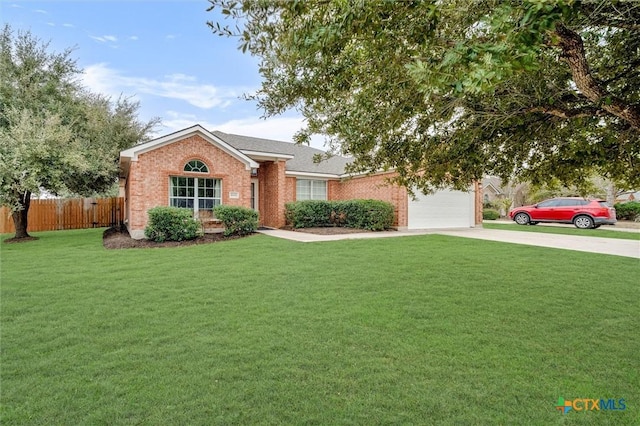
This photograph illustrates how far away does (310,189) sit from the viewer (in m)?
19.0

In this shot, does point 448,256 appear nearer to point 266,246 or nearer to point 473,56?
point 266,246

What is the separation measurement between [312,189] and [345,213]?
3.10 metres

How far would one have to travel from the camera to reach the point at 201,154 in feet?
45.7

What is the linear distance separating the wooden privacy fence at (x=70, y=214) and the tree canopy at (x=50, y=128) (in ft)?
14.4

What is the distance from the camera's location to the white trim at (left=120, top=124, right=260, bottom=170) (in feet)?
41.1

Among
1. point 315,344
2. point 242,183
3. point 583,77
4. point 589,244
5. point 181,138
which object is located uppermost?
point 181,138

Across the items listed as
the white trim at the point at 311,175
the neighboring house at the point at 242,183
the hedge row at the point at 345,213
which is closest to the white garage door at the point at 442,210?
the neighboring house at the point at 242,183

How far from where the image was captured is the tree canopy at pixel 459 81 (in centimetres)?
212

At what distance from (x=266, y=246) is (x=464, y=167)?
6.98 m

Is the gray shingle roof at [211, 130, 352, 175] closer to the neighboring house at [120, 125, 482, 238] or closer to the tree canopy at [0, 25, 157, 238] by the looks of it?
the neighboring house at [120, 125, 482, 238]

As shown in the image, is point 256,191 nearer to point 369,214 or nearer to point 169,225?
point 369,214

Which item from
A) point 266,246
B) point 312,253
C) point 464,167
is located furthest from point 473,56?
point 266,246

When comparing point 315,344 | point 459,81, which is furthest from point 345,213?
point 459,81

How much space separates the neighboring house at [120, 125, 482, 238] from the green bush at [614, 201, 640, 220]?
1238 centimetres
